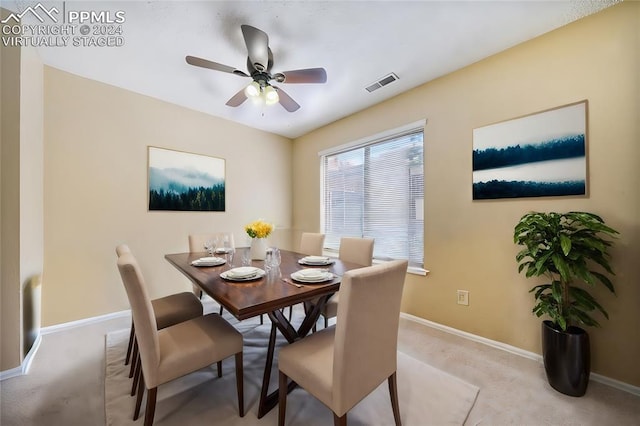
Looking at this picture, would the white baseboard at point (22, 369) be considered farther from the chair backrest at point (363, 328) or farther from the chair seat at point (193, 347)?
the chair backrest at point (363, 328)

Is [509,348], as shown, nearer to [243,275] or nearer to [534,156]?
[534,156]

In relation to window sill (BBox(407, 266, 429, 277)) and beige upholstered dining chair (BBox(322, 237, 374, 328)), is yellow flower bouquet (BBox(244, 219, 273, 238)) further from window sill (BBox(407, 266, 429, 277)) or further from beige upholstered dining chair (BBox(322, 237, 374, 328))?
window sill (BBox(407, 266, 429, 277))

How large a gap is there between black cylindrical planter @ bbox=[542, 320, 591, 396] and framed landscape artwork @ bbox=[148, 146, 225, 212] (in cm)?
380

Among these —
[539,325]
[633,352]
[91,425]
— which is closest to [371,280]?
[91,425]

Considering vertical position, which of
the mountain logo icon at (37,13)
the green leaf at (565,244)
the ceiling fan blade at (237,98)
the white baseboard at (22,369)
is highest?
the mountain logo icon at (37,13)

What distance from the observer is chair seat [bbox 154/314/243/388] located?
1224 mm

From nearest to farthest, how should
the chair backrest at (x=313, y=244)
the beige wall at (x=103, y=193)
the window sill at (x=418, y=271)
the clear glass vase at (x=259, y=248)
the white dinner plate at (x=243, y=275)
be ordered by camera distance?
the white dinner plate at (x=243, y=275), the clear glass vase at (x=259, y=248), the beige wall at (x=103, y=193), the window sill at (x=418, y=271), the chair backrest at (x=313, y=244)

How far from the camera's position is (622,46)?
164cm

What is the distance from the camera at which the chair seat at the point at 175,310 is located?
171 centimetres

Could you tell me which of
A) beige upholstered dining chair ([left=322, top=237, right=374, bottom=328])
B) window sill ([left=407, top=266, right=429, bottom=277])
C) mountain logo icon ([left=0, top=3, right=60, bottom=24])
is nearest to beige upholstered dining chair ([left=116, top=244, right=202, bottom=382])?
beige upholstered dining chair ([left=322, top=237, right=374, bottom=328])

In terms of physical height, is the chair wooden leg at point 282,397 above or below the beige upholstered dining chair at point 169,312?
below

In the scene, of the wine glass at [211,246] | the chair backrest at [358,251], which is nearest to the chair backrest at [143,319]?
the wine glass at [211,246]

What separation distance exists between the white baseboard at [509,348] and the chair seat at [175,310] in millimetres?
2244

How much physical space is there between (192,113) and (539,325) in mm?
4485
